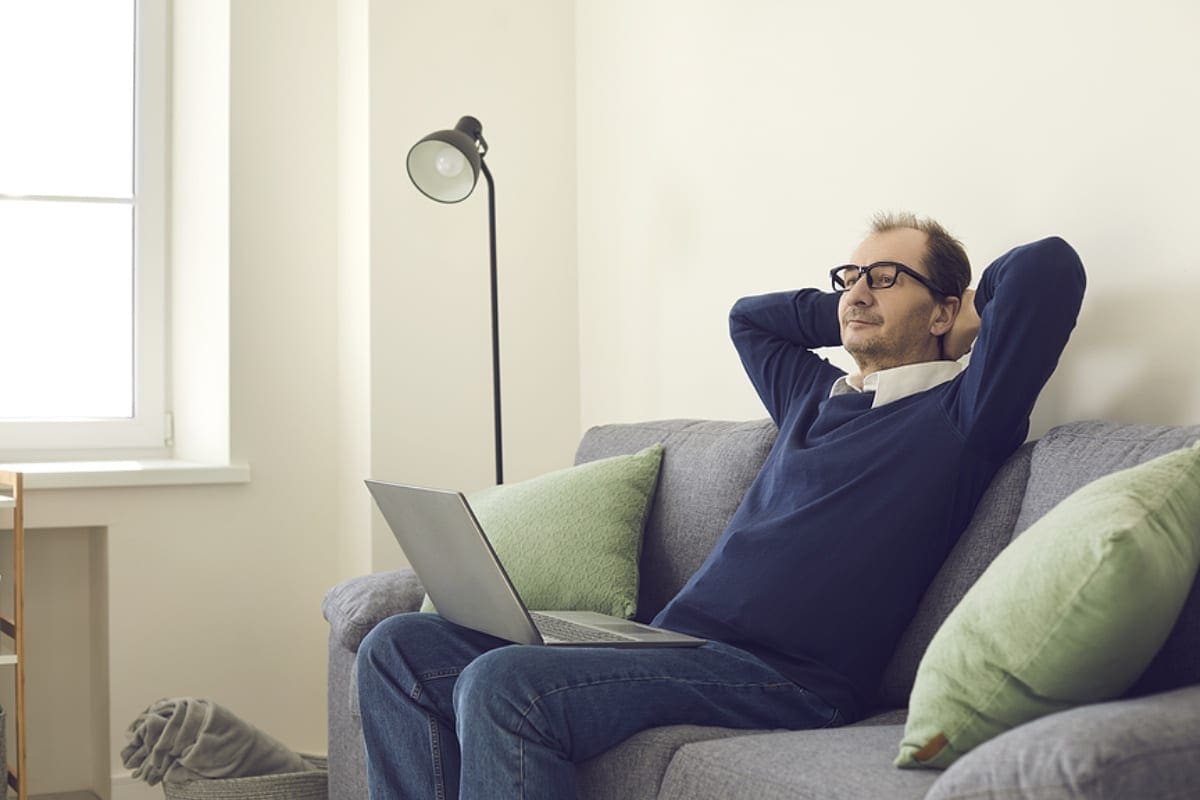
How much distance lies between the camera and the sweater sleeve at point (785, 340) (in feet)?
7.89

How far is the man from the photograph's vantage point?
67.7 inches

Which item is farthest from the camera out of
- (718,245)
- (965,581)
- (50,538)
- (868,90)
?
(50,538)

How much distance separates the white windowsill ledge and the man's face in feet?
6.14

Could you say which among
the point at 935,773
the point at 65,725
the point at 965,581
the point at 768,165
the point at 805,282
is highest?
the point at 768,165

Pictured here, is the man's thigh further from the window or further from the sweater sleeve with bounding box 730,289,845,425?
the window

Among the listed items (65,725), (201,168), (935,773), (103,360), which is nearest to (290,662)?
(65,725)

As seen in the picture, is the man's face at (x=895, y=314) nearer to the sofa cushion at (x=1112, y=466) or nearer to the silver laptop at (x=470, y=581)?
the sofa cushion at (x=1112, y=466)

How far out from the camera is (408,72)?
3.47 metres

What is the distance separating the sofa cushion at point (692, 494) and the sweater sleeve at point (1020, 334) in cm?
54

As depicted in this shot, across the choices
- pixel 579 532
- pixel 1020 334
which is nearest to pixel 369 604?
pixel 579 532

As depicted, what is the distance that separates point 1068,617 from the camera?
1302 mm

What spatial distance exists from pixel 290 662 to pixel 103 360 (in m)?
1.02

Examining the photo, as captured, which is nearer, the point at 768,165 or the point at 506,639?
the point at 506,639

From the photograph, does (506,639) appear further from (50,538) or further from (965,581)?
(50,538)
